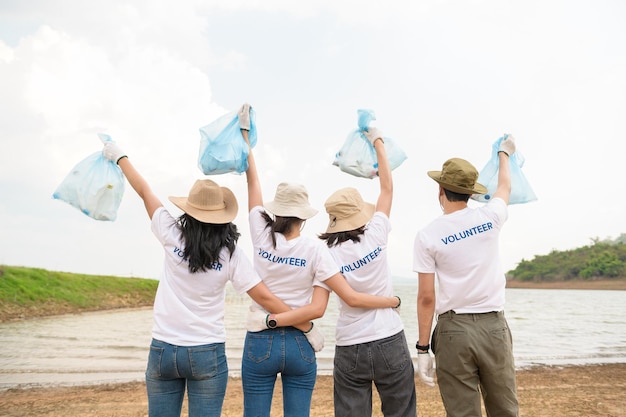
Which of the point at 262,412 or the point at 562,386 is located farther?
the point at 562,386

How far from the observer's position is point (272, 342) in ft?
8.93

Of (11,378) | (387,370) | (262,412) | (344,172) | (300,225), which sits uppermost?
(344,172)

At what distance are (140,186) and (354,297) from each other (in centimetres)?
141

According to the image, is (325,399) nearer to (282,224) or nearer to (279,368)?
(279,368)

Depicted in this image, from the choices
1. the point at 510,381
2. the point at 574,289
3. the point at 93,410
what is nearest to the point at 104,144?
the point at 510,381

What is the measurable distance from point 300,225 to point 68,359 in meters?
10.3

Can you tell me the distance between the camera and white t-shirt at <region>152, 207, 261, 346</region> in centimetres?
260

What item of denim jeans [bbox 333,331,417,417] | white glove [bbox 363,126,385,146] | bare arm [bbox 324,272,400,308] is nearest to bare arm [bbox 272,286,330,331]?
bare arm [bbox 324,272,400,308]

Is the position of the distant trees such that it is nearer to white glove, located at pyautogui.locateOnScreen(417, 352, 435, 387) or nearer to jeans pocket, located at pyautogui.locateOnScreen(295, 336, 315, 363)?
white glove, located at pyautogui.locateOnScreen(417, 352, 435, 387)

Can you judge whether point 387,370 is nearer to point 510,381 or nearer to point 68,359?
point 510,381

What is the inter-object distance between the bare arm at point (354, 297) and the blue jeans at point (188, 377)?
2.22 feet

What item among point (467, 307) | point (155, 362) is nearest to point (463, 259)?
point (467, 307)

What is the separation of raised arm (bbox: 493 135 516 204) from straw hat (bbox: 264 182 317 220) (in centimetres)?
131

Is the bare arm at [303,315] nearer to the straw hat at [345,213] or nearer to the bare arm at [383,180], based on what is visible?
the straw hat at [345,213]
